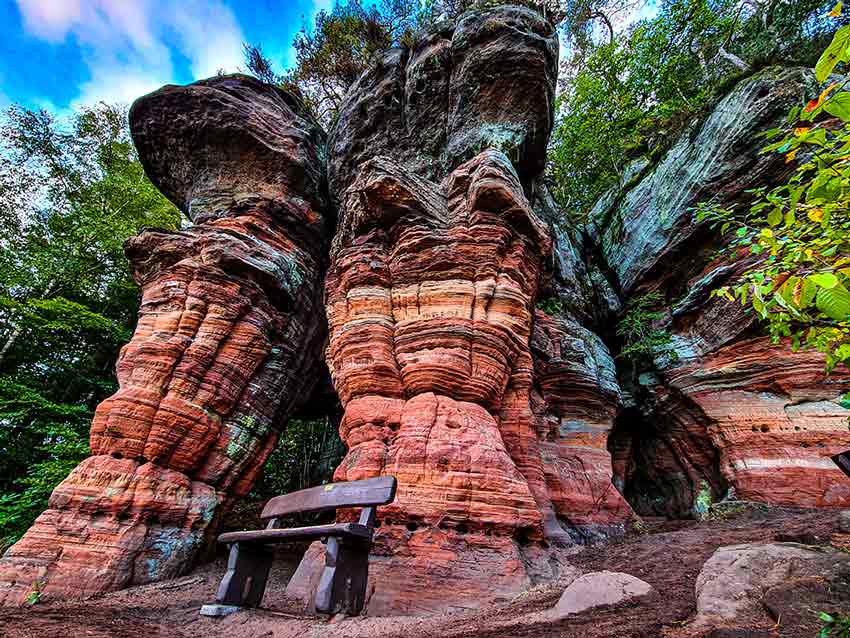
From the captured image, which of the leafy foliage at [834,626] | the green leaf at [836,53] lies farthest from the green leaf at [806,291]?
the leafy foliage at [834,626]

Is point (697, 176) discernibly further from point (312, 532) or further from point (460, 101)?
point (312, 532)

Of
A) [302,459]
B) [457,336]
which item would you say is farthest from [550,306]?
[302,459]

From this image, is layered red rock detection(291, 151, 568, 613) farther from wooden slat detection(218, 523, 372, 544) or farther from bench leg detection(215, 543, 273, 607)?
wooden slat detection(218, 523, 372, 544)

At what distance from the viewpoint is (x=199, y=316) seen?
8.14 m

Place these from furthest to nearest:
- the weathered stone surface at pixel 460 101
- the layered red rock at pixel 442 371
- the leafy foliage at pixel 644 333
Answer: the weathered stone surface at pixel 460 101
the leafy foliage at pixel 644 333
the layered red rock at pixel 442 371

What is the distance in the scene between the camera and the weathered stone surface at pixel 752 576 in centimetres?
250

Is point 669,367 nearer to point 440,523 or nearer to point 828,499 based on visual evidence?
point 828,499

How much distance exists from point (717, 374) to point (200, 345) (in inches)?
441

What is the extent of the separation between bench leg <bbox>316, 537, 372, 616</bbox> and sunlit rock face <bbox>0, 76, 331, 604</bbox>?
488 cm

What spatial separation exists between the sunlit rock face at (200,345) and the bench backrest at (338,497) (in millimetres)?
3819

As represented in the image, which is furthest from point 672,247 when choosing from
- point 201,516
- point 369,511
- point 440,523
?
point 201,516

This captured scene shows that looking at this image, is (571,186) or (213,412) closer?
(213,412)

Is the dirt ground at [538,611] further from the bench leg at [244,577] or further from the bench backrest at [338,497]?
the bench backrest at [338,497]

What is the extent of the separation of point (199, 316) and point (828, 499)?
41.3ft
